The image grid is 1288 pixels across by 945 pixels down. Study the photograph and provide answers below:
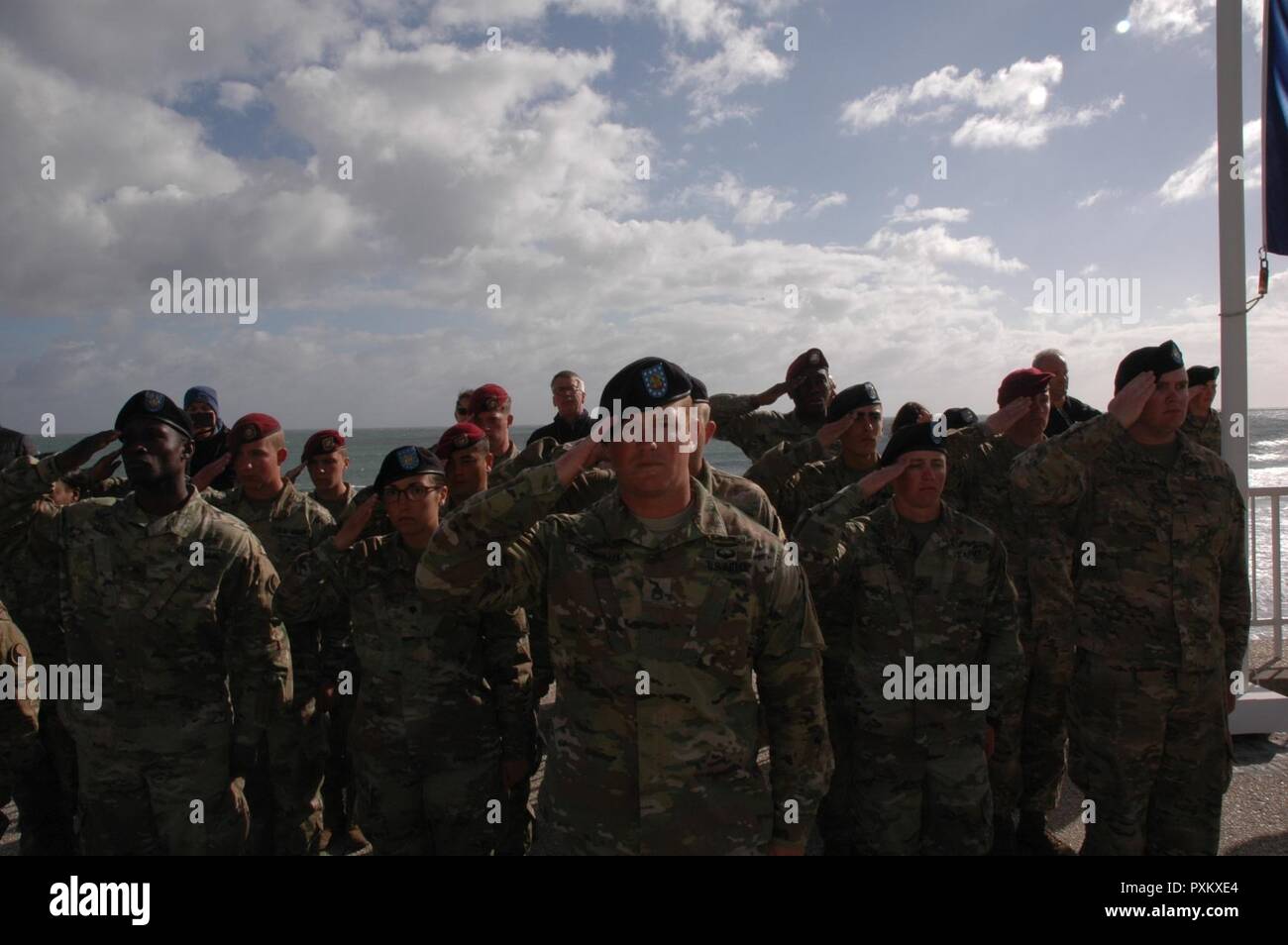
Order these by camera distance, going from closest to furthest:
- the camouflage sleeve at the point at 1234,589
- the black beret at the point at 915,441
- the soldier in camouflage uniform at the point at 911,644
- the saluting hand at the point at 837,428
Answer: the soldier in camouflage uniform at the point at 911,644, the black beret at the point at 915,441, the camouflage sleeve at the point at 1234,589, the saluting hand at the point at 837,428

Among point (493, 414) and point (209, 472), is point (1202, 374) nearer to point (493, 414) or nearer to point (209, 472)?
point (493, 414)

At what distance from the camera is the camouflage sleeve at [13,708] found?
10.8 feet

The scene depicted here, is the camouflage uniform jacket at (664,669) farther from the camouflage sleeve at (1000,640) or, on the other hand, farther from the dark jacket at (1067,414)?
the dark jacket at (1067,414)

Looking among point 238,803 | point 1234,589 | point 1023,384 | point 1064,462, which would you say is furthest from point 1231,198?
point 238,803

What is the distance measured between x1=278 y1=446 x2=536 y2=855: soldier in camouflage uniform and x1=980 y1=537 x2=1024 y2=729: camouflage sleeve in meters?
2.22

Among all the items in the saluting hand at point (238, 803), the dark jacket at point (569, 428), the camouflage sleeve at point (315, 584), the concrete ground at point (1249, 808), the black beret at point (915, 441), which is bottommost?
the concrete ground at point (1249, 808)

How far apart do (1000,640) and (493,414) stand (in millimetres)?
3877

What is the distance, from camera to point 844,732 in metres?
3.63

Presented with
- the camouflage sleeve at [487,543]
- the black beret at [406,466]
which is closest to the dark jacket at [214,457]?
the black beret at [406,466]

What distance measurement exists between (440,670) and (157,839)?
1.42 meters

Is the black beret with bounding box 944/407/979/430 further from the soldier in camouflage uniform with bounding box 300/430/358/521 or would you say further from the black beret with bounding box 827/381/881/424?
the soldier in camouflage uniform with bounding box 300/430/358/521

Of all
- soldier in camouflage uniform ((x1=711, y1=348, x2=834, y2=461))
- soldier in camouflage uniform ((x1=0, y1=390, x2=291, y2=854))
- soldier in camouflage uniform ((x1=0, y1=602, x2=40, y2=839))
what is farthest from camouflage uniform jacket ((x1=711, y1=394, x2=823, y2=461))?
soldier in camouflage uniform ((x1=0, y1=602, x2=40, y2=839))

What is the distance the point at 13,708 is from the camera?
3318 millimetres

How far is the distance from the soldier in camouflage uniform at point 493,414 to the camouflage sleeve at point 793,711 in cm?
368
